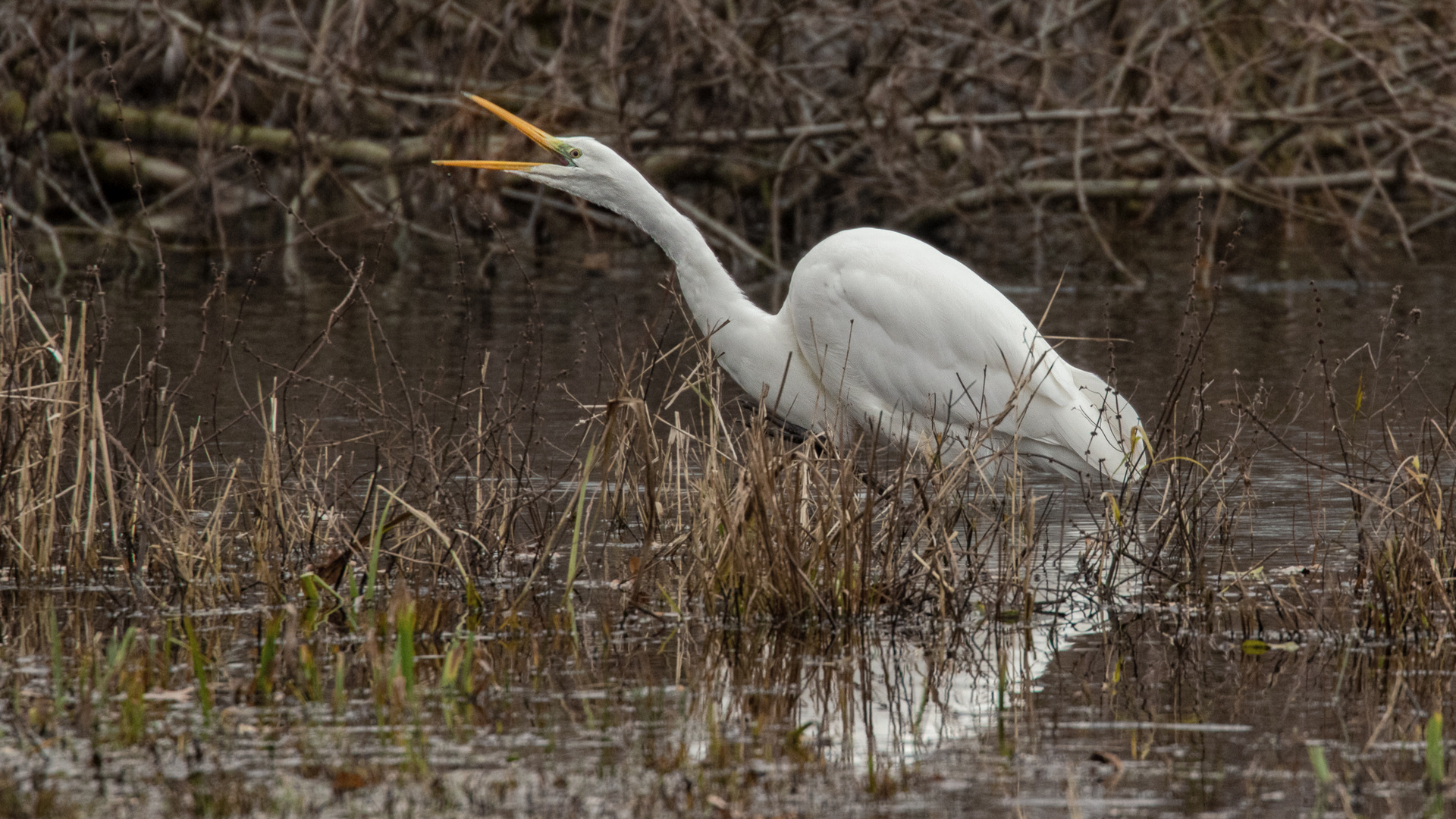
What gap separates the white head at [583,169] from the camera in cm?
567

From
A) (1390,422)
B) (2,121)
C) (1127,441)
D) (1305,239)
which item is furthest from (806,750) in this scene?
(1305,239)

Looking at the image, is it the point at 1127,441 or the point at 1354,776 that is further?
the point at 1127,441

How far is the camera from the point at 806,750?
10.7 ft

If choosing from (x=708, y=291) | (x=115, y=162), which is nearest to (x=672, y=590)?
(x=708, y=291)

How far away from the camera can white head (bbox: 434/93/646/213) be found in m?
5.67

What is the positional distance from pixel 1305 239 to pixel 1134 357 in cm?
699

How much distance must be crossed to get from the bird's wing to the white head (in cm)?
64

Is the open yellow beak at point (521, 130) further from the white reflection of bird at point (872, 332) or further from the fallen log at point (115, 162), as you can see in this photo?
the fallen log at point (115, 162)

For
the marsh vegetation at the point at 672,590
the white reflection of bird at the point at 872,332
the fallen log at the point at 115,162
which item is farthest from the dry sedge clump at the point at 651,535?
the fallen log at the point at 115,162

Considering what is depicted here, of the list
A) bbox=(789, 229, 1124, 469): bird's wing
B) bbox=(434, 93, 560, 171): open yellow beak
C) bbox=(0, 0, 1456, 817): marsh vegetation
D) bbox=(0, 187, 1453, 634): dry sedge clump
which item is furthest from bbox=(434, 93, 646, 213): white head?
bbox=(0, 187, 1453, 634): dry sedge clump

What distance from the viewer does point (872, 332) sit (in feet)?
18.9

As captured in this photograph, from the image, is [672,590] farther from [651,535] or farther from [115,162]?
[115,162]

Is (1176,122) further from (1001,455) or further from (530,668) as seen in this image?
(530,668)

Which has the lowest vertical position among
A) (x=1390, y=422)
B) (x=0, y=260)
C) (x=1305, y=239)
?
(x=1390, y=422)
